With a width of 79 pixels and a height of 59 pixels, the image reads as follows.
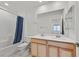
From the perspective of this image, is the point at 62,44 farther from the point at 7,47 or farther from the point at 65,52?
the point at 7,47

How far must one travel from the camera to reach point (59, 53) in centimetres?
263

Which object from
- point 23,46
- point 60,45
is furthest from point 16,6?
point 60,45

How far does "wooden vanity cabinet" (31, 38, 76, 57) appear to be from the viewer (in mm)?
2365

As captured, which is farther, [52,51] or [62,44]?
[52,51]

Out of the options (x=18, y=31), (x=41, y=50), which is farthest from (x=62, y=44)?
(x=18, y=31)

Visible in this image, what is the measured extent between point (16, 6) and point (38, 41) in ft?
5.88

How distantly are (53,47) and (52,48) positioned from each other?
0.06m

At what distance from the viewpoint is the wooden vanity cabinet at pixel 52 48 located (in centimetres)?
237

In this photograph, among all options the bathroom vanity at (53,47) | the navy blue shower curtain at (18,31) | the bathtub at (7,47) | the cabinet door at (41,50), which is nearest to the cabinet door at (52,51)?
the bathroom vanity at (53,47)

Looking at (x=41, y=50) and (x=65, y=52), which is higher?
(x=65, y=52)

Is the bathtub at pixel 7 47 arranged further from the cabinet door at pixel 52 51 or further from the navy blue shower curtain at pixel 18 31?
the cabinet door at pixel 52 51

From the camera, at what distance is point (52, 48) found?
9.39 ft

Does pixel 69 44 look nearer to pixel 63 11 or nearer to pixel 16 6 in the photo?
pixel 63 11

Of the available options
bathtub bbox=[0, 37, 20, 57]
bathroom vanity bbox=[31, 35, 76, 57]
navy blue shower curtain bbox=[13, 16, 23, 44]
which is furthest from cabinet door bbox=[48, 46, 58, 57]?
navy blue shower curtain bbox=[13, 16, 23, 44]
